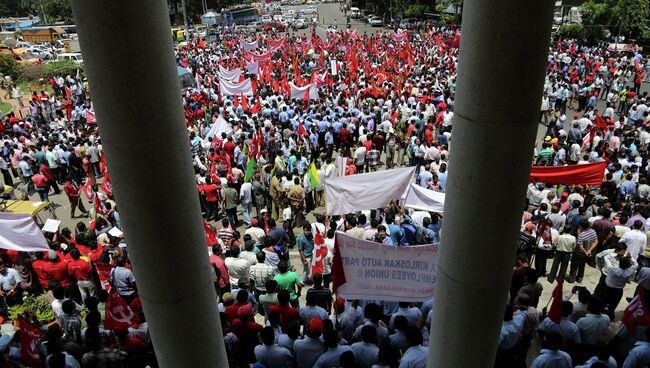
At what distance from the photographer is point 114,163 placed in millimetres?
3289

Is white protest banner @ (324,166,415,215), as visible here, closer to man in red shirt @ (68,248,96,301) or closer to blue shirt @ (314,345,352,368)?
blue shirt @ (314,345,352,368)

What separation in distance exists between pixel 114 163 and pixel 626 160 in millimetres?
13807

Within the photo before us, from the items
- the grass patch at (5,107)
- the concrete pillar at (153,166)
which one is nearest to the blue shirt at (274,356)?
the concrete pillar at (153,166)

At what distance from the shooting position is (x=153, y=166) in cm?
328

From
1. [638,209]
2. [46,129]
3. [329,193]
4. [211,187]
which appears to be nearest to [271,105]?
[211,187]

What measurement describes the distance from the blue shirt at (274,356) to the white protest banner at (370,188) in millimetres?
2791

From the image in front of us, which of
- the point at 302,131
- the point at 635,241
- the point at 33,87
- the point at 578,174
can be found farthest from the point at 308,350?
the point at 33,87

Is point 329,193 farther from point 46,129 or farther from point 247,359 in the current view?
point 46,129

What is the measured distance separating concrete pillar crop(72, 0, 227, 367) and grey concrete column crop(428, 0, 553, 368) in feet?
6.16

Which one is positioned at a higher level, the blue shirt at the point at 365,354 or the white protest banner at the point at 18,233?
the white protest banner at the point at 18,233

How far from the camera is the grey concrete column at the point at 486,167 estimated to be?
279 centimetres

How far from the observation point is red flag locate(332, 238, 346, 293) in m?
6.04

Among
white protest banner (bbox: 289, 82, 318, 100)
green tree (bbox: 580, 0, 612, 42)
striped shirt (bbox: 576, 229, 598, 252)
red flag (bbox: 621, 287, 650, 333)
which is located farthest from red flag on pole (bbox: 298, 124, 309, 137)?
green tree (bbox: 580, 0, 612, 42)

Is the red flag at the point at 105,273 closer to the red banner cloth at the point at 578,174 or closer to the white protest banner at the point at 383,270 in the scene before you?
the white protest banner at the point at 383,270
